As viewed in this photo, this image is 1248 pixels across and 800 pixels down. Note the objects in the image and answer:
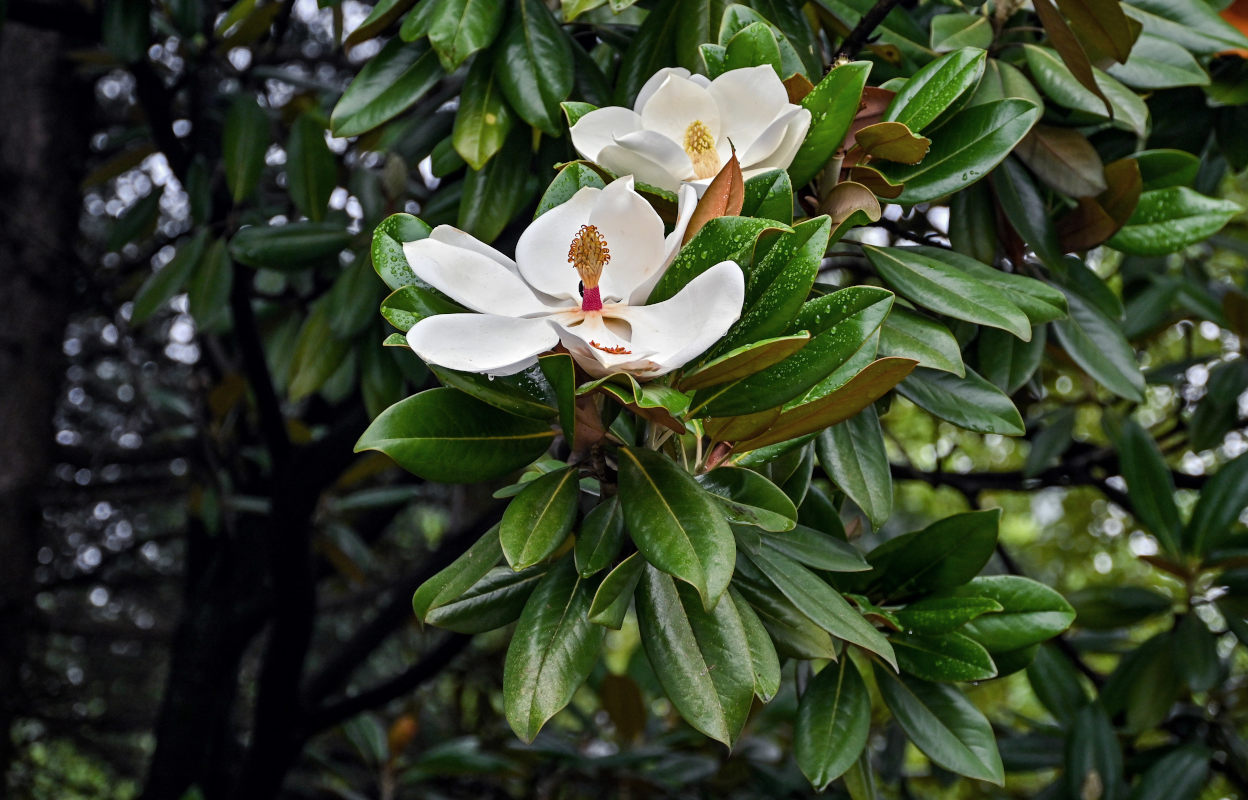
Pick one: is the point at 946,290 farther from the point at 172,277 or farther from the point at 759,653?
the point at 172,277

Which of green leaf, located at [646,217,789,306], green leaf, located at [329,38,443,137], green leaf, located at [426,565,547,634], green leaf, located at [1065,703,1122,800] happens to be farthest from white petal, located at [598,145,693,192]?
green leaf, located at [1065,703,1122,800]

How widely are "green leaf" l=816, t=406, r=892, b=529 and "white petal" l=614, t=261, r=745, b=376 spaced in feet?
0.90

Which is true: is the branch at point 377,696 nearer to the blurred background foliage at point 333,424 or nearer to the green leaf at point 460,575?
the blurred background foliage at point 333,424

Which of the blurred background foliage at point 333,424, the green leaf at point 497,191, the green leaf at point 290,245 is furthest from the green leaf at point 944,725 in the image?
the green leaf at point 290,245

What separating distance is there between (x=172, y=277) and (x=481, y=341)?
1186 mm

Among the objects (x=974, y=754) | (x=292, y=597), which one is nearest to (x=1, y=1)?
(x=292, y=597)

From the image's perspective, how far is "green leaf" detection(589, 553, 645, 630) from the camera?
599mm

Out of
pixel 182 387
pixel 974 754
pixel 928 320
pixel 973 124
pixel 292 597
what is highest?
pixel 973 124

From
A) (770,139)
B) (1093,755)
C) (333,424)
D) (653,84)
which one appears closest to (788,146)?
(770,139)

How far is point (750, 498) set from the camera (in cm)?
66

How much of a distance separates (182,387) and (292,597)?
1.51 meters

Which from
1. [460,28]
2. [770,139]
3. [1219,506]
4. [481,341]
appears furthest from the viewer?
[1219,506]

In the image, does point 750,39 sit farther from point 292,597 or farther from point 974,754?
point 292,597

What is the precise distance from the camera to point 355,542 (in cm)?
216
